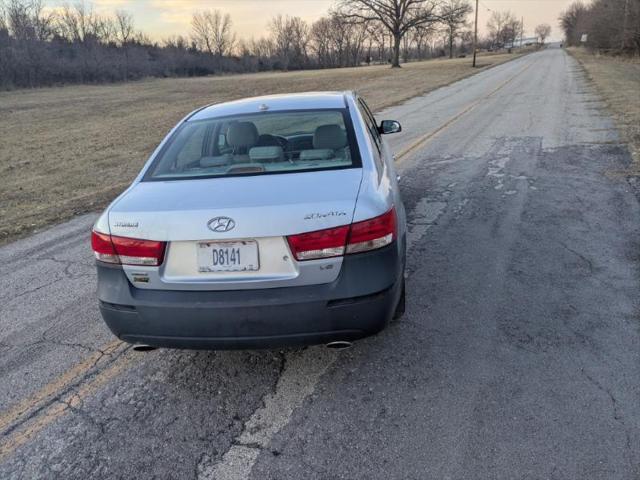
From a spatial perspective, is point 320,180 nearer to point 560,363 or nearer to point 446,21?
point 560,363

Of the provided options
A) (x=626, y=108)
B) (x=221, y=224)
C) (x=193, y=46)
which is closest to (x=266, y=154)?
(x=221, y=224)

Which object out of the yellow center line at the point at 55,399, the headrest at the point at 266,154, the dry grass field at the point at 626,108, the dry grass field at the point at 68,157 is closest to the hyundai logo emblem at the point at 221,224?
the headrest at the point at 266,154

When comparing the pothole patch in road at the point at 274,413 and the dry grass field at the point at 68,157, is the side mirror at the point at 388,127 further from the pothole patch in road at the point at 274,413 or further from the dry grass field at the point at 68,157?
the dry grass field at the point at 68,157

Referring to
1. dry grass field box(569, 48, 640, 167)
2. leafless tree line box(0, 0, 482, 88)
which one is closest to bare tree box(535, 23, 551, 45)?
leafless tree line box(0, 0, 482, 88)

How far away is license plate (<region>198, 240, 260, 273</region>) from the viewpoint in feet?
8.57

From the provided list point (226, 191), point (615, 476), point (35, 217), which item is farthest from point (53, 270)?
point (615, 476)

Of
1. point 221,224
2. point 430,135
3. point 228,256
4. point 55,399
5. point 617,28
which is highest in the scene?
point 617,28

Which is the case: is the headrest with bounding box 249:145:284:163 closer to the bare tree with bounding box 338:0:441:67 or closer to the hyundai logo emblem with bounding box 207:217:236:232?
the hyundai logo emblem with bounding box 207:217:236:232

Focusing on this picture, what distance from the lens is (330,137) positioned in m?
3.65

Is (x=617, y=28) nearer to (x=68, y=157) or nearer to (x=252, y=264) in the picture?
(x=68, y=157)

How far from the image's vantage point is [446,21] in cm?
5678

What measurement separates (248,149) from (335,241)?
149 centimetres

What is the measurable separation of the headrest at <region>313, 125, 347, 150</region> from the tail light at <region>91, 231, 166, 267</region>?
4.78 ft

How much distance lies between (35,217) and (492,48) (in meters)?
153
